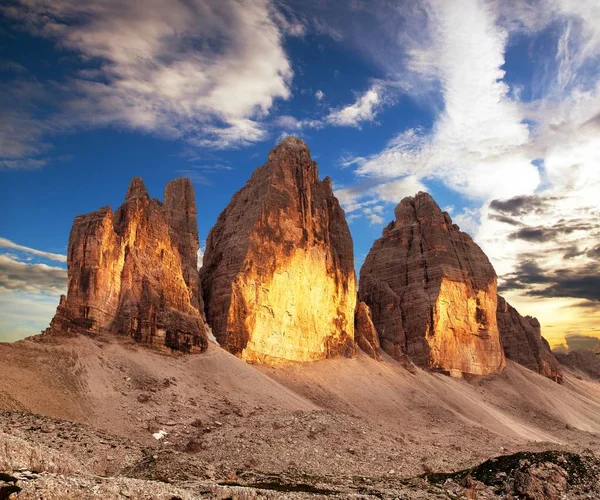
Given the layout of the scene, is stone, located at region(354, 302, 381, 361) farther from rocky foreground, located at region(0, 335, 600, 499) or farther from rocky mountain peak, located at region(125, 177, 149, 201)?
rocky mountain peak, located at region(125, 177, 149, 201)

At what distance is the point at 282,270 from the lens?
75312 mm

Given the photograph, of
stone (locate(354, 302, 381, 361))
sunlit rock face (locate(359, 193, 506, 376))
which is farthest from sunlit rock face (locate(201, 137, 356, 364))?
sunlit rock face (locate(359, 193, 506, 376))

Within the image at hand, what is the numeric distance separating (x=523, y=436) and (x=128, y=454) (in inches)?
2206

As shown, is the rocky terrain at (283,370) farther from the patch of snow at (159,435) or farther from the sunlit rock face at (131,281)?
the patch of snow at (159,435)

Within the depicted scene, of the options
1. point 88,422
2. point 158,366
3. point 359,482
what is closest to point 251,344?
point 158,366

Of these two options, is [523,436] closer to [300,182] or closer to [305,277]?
[305,277]

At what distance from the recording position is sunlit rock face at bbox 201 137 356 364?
6962 centimetres

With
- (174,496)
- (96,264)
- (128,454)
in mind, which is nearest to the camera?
(174,496)

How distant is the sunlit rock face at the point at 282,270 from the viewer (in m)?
69.6

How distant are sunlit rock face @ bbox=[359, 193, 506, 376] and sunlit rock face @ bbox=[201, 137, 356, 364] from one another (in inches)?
631

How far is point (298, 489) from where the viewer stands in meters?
24.1

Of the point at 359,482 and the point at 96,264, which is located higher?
the point at 96,264

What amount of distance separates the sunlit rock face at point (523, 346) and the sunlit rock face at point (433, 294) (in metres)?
13.0

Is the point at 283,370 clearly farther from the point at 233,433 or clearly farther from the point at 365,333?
the point at 233,433
